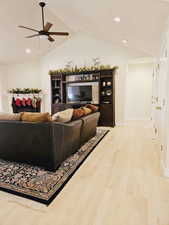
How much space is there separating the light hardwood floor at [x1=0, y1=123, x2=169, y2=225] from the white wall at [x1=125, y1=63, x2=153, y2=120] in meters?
4.43

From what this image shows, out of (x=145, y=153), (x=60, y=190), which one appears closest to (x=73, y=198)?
(x=60, y=190)

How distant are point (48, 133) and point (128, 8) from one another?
2.56 m

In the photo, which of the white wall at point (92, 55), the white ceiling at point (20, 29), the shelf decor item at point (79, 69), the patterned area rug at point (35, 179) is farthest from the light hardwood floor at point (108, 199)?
the white ceiling at point (20, 29)

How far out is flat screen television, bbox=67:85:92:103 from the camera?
18.9 ft

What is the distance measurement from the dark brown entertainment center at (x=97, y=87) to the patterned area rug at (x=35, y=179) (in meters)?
3.03

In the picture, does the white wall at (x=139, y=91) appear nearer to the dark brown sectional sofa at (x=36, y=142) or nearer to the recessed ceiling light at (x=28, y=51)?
the recessed ceiling light at (x=28, y=51)

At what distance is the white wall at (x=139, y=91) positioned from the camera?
21.5 ft

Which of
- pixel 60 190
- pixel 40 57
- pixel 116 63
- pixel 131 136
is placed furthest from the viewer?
pixel 40 57

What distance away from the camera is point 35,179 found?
78.7 inches

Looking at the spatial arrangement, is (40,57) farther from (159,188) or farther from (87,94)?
(159,188)

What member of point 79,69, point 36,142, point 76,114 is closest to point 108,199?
point 36,142

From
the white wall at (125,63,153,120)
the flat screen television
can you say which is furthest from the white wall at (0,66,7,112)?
the white wall at (125,63,153,120)

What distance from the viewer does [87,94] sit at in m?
5.78

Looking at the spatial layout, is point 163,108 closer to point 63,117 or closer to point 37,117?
point 63,117
